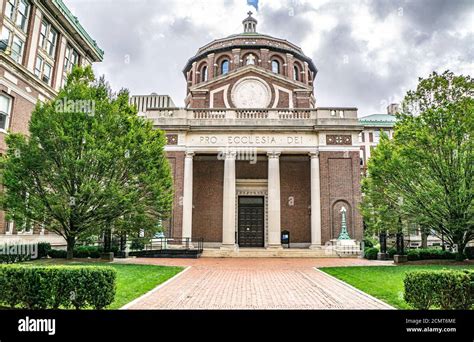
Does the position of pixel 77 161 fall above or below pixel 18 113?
below

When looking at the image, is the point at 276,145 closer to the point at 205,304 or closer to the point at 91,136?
the point at 91,136

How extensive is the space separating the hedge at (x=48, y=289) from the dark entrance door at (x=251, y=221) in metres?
21.5

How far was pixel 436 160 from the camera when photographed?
13.2m

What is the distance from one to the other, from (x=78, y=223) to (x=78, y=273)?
787 cm

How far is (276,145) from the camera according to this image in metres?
24.4

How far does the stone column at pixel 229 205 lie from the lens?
2320cm

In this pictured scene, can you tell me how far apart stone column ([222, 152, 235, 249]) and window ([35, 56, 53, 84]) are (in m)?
13.5

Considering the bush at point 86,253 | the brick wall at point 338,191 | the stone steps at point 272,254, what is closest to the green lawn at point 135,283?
the bush at point 86,253

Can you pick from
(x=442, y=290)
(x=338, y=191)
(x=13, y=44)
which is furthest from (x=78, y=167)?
(x=338, y=191)

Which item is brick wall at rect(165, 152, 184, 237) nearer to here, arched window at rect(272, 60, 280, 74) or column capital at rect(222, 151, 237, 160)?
column capital at rect(222, 151, 237, 160)

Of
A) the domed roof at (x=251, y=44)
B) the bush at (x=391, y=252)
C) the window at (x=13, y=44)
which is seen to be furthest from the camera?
the domed roof at (x=251, y=44)

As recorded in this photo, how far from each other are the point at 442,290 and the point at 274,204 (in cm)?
1873

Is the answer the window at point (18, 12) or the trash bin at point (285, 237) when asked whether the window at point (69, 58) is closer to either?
the window at point (18, 12)
